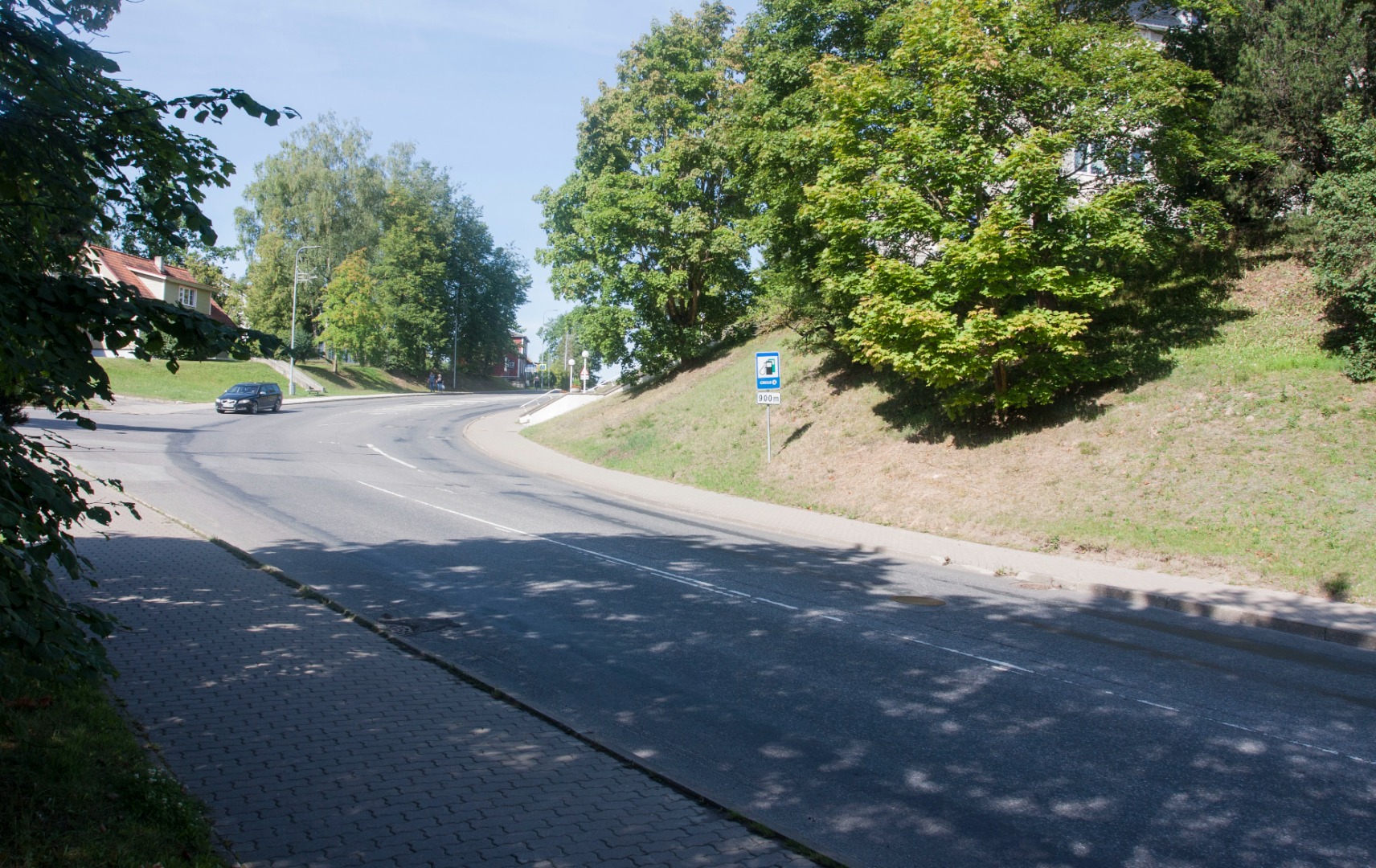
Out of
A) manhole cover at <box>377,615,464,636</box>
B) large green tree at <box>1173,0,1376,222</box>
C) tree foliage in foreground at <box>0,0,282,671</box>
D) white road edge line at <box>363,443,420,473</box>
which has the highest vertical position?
large green tree at <box>1173,0,1376,222</box>

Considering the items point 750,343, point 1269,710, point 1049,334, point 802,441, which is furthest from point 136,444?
point 1269,710

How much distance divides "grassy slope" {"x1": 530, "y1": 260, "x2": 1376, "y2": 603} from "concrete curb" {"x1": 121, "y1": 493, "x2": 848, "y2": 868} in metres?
10.7

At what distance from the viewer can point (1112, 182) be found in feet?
59.4

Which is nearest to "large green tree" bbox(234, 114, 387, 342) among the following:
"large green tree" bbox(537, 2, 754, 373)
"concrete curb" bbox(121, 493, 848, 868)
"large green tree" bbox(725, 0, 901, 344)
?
"large green tree" bbox(537, 2, 754, 373)

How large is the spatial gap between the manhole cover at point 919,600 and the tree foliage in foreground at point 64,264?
27.6 feet

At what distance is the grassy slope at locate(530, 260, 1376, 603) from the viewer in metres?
13.1

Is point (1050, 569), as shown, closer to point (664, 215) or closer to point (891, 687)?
point (891, 687)

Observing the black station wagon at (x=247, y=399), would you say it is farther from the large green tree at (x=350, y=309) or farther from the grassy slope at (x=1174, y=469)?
the grassy slope at (x=1174, y=469)

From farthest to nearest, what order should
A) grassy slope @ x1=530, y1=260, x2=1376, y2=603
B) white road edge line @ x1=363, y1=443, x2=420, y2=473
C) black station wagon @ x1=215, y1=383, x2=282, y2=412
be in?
black station wagon @ x1=215, y1=383, x2=282, y2=412 < white road edge line @ x1=363, y1=443, x2=420, y2=473 < grassy slope @ x1=530, y1=260, x2=1376, y2=603

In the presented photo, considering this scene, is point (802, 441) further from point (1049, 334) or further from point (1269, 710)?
point (1269, 710)

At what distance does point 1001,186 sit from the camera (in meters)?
17.6

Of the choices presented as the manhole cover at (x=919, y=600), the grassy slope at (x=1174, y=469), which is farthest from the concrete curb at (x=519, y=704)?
the grassy slope at (x=1174, y=469)

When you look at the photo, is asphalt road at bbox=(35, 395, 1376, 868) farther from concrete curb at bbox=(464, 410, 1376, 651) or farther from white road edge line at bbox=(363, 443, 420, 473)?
white road edge line at bbox=(363, 443, 420, 473)

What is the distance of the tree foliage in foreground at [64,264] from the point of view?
140 inches
